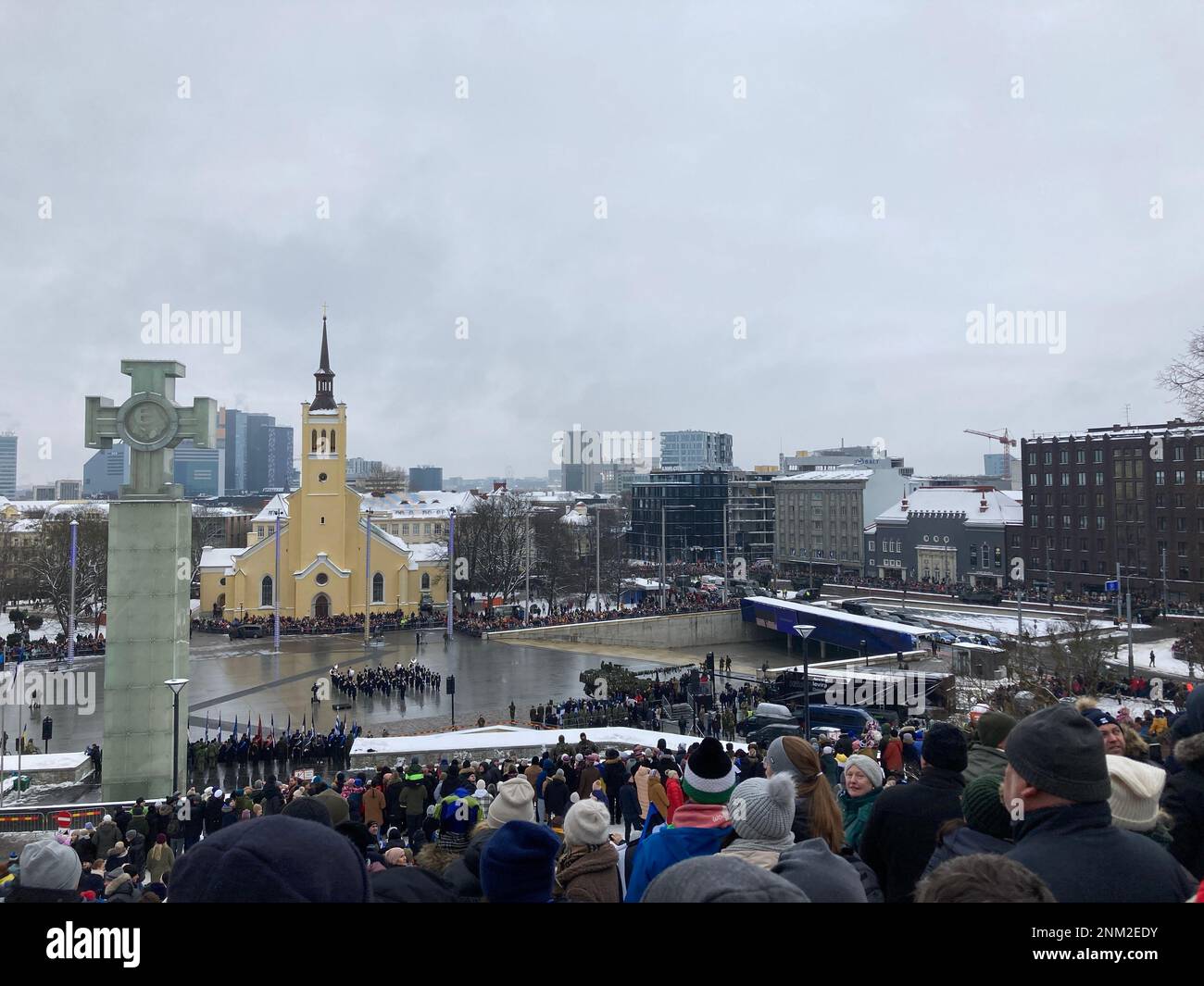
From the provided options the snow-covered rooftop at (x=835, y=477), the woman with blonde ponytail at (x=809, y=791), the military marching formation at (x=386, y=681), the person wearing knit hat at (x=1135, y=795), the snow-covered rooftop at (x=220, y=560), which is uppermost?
the snow-covered rooftop at (x=835, y=477)

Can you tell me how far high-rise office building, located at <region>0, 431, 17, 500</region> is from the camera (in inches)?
7259

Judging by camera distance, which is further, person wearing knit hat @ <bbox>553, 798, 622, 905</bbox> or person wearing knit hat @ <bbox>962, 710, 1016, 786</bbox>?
person wearing knit hat @ <bbox>962, 710, 1016, 786</bbox>

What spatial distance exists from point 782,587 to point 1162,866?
69.8m

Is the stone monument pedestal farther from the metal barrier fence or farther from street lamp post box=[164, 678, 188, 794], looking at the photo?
the metal barrier fence

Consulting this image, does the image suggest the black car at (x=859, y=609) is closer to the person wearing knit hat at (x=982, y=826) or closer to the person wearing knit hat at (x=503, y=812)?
the person wearing knit hat at (x=503, y=812)

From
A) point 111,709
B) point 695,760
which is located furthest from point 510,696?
point 695,760

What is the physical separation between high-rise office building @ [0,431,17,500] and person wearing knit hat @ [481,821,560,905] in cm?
21827

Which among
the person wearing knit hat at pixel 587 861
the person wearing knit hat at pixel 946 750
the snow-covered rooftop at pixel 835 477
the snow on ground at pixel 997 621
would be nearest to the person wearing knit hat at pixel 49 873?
the person wearing knit hat at pixel 587 861

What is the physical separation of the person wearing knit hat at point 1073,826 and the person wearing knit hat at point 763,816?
90 cm

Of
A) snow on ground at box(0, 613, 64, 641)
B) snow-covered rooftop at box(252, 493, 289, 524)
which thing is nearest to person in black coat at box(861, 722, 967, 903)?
snow on ground at box(0, 613, 64, 641)

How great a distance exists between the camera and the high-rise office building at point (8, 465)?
605 ft

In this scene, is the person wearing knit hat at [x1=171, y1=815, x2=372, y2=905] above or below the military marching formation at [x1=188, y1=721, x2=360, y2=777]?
above

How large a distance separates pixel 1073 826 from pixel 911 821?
5.15 feet

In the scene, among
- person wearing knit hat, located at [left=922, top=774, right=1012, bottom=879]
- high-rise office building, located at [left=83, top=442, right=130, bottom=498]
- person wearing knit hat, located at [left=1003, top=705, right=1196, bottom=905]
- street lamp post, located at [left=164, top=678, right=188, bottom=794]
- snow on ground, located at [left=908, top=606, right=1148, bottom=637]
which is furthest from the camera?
high-rise office building, located at [left=83, top=442, right=130, bottom=498]
